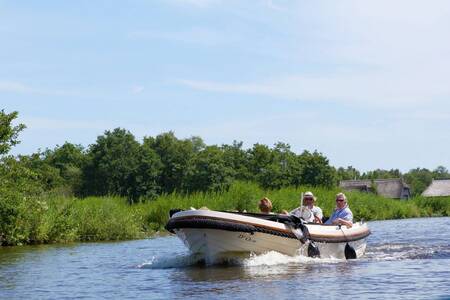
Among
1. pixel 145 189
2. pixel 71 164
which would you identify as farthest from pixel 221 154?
pixel 71 164

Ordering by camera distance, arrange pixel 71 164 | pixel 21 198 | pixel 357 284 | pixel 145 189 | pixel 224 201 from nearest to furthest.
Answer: pixel 357 284 < pixel 21 198 < pixel 224 201 < pixel 145 189 < pixel 71 164

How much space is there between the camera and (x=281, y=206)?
125 ft

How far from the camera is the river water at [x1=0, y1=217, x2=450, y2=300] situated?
13.8 metres

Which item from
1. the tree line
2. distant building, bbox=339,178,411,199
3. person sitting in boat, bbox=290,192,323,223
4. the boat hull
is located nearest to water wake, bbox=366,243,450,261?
person sitting in boat, bbox=290,192,323,223

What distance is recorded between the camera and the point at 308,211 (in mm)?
20031

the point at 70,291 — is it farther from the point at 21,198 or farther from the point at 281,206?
the point at 281,206

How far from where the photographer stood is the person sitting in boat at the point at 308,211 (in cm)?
2000

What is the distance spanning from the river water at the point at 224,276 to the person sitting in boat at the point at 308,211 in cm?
139

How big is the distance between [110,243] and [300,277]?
44.7 ft

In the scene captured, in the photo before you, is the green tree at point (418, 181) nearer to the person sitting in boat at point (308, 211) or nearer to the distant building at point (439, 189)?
the distant building at point (439, 189)

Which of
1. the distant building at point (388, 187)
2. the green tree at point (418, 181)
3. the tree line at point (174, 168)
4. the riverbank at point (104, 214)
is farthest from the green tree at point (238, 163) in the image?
the green tree at point (418, 181)

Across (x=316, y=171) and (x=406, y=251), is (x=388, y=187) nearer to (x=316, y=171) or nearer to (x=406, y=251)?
(x=316, y=171)

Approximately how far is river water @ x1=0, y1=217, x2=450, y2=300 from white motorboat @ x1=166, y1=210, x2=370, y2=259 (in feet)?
1.06

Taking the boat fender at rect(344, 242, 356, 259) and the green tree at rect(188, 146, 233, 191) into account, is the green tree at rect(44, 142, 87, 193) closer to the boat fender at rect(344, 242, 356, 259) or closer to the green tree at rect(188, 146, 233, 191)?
the green tree at rect(188, 146, 233, 191)
